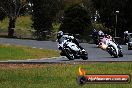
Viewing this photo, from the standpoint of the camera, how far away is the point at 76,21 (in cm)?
5894

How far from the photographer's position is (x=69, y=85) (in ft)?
43.9

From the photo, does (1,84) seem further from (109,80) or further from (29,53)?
(29,53)

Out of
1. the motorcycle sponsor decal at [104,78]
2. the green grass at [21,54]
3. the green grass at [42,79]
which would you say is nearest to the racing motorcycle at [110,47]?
the green grass at [21,54]

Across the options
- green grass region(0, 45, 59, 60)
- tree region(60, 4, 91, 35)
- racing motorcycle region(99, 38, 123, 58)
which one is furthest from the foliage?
racing motorcycle region(99, 38, 123, 58)

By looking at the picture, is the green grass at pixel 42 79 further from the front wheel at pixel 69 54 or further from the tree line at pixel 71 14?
the tree line at pixel 71 14

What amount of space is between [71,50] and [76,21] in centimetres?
3473

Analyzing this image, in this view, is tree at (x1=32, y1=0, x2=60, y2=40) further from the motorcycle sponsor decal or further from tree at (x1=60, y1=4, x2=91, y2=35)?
the motorcycle sponsor decal

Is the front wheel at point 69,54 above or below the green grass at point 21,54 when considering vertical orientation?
above

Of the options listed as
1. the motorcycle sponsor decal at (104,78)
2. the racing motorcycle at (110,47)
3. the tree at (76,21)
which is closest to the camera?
the motorcycle sponsor decal at (104,78)

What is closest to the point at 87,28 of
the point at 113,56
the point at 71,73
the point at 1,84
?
the point at 113,56

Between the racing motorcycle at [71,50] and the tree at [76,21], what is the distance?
112ft

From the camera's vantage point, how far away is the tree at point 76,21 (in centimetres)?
5922

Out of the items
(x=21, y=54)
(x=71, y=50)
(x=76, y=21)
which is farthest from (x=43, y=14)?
(x=71, y=50)

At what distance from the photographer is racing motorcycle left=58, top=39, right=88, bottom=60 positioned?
24031 mm
